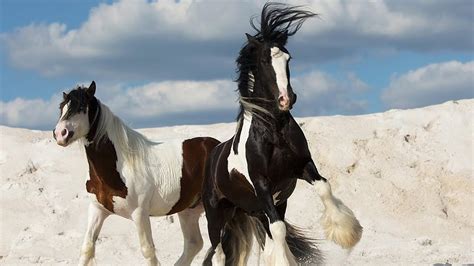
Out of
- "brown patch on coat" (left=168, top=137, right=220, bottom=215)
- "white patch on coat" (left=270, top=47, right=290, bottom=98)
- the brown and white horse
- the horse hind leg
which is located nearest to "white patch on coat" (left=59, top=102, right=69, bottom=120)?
the brown and white horse

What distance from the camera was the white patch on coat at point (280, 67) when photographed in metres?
7.23

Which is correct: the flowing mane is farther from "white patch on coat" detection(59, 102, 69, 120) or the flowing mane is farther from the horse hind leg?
the horse hind leg

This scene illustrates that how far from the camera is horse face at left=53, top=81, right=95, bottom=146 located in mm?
9453

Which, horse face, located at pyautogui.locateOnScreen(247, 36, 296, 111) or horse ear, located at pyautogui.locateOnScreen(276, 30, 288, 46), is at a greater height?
horse ear, located at pyautogui.locateOnScreen(276, 30, 288, 46)

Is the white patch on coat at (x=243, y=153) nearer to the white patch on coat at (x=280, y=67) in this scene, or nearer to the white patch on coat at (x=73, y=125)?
the white patch on coat at (x=280, y=67)

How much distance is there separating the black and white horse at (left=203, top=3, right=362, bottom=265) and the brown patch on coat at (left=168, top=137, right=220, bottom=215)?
6.37ft

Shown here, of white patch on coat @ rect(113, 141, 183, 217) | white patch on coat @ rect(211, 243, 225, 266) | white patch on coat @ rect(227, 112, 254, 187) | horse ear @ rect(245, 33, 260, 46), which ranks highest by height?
horse ear @ rect(245, 33, 260, 46)

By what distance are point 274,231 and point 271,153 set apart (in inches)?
25.6

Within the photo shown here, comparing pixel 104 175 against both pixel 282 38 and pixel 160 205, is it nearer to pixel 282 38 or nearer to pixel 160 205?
pixel 160 205

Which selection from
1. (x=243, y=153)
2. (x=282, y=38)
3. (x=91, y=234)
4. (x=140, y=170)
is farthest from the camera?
(x=140, y=170)

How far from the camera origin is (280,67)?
24.2 ft

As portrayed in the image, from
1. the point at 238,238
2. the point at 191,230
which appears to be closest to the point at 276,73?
the point at 238,238

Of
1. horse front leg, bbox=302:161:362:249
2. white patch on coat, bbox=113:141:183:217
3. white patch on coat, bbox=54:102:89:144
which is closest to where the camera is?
horse front leg, bbox=302:161:362:249

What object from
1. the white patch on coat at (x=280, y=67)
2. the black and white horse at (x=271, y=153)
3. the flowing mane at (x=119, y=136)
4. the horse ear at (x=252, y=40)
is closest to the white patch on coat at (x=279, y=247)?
the black and white horse at (x=271, y=153)
